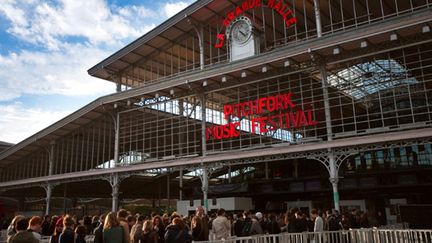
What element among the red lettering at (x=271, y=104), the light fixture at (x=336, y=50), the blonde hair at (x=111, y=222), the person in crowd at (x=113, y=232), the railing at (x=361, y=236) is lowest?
the railing at (x=361, y=236)

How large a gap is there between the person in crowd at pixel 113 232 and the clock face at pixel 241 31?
65.6 ft

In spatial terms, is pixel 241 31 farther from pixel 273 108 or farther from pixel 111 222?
pixel 111 222

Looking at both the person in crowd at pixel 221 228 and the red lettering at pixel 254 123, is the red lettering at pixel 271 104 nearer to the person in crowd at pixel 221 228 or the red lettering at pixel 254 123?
the red lettering at pixel 254 123

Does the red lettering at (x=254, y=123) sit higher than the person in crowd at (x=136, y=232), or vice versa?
the red lettering at (x=254, y=123)

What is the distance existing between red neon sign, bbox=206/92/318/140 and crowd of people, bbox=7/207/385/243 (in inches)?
233

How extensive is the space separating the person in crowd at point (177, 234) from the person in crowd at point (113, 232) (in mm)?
1370

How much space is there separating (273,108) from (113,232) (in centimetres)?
1668

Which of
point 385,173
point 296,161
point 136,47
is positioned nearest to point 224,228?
point 385,173

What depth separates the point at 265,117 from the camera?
22.7 metres

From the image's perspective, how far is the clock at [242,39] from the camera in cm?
2536

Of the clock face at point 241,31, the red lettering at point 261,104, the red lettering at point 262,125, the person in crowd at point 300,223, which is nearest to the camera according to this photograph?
the person in crowd at point 300,223

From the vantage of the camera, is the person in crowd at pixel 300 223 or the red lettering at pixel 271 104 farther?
the red lettering at pixel 271 104

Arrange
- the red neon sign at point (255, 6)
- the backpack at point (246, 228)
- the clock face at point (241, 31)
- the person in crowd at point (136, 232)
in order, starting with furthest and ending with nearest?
the clock face at point (241, 31) → the red neon sign at point (255, 6) → the backpack at point (246, 228) → the person in crowd at point (136, 232)

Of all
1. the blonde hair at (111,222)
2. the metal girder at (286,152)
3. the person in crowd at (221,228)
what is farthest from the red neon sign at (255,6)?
the blonde hair at (111,222)
